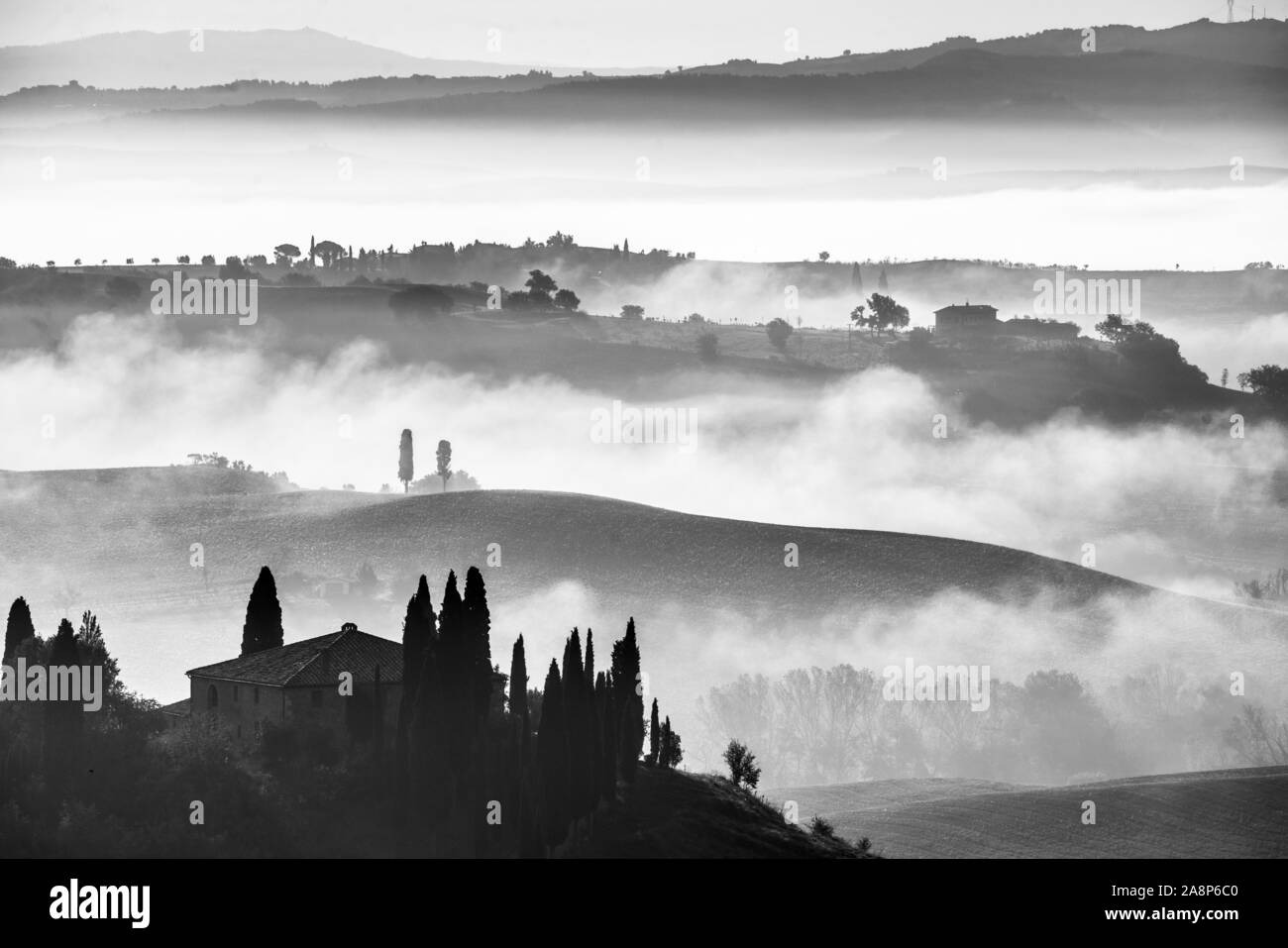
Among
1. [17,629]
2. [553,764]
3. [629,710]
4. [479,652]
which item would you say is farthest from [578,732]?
[17,629]

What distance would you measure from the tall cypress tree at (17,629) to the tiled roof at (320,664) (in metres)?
8.57

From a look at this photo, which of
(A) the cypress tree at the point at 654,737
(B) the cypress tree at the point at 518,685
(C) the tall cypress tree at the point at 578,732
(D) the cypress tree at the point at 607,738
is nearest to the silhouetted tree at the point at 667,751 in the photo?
(A) the cypress tree at the point at 654,737

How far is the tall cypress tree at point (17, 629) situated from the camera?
99625 millimetres

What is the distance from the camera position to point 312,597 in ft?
650

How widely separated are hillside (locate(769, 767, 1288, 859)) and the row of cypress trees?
29.4 m

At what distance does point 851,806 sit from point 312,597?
75.1 m

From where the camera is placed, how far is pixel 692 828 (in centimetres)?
9488

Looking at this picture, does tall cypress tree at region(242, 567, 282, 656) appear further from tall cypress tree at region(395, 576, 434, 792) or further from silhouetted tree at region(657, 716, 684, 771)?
silhouetted tree at region(657, 716, 684, 771)

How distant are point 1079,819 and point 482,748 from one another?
5097 cm

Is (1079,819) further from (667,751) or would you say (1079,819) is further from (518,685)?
(518,685)

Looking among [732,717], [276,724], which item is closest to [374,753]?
[276,724]
